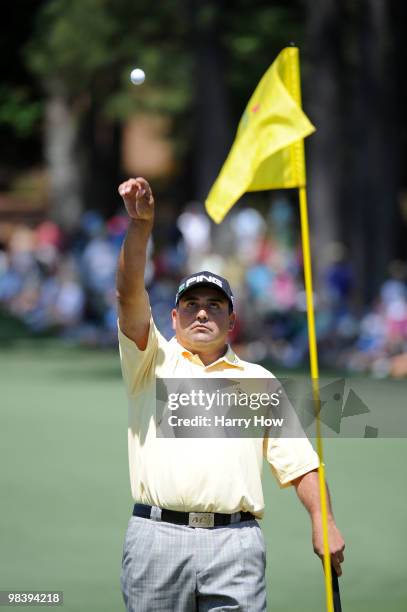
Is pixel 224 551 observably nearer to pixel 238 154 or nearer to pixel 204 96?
pixel 238 154

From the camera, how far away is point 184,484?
16.8ft

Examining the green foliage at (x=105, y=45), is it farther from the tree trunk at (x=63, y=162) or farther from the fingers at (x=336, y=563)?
the fingers at (x=336, y=563)

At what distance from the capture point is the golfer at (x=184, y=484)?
5.12m

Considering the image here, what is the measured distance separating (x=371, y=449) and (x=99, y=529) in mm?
3800

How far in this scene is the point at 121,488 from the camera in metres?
11.5

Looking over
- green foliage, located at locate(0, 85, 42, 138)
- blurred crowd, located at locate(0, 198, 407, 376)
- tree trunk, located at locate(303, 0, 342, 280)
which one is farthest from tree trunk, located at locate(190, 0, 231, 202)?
green foliage, located at locate(0, 85, 42, 138)

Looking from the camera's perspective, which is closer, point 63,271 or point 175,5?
point 63,271

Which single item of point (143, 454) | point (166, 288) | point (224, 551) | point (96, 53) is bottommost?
point (224, 551)

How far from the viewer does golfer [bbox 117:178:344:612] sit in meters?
5.12

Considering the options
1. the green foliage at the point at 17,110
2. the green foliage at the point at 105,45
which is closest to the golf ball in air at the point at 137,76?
the green foliage at the point at 105,45

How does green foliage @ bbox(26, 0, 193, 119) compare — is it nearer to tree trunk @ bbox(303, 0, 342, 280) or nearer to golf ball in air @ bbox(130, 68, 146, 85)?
tree trunk @ bbox(303, 0, 342, 280)

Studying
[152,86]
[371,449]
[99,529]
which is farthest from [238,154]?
[152,86]

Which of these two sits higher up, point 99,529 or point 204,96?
point 204,96

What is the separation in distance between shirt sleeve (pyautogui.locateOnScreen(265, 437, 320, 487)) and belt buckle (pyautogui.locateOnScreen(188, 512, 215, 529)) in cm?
36
